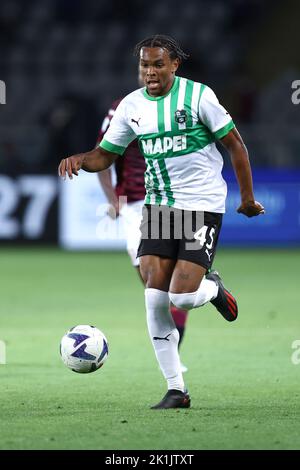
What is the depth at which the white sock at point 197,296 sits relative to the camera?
257 inches

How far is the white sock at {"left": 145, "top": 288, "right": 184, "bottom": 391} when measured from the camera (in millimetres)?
6629

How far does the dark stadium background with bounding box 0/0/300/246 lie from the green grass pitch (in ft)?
11.5

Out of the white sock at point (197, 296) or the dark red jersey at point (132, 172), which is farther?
the dark red jersey at point (132, 172)

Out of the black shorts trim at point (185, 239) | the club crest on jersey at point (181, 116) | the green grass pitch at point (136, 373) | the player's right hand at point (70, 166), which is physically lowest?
the green grass pitch at point (136, 373)

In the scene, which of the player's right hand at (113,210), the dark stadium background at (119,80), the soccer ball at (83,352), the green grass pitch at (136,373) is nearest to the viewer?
the green grass pitch at (136,373)

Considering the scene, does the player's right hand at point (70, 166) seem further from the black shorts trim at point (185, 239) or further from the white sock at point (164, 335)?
the white sock at point (164, 335)

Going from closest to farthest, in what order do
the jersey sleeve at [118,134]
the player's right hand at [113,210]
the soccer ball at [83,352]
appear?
1. the jersey sleeve at [118,134]
2. the soccer ball at [83,352]
3. the player's right hand at [113,210]

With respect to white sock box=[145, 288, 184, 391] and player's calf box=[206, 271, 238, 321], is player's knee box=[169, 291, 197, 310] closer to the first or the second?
white sock box=[145, 288, 184, 391]

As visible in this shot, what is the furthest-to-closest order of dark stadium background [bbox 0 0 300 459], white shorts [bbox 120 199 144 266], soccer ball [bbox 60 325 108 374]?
white shorts [bbox 120 199 144 266] → soccer ball [bbox 60 325 108 374] → dark stadium background [bbox 0 0 300 459]

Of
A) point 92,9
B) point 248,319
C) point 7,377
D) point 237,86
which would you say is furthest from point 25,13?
point 7,377

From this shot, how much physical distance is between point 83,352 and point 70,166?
1183mm

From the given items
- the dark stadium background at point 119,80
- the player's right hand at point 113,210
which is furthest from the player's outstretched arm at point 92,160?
the dark stadium background at point 119,80

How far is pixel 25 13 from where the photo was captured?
79.0 feet

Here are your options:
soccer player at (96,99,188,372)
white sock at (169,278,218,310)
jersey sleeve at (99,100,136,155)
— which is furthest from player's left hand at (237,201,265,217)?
soccer player at (96,99,188,372)
